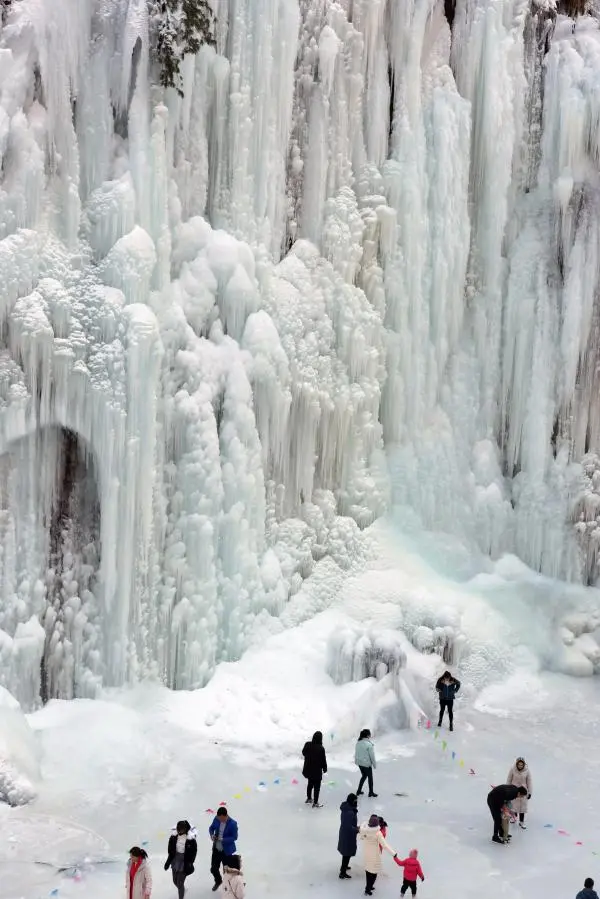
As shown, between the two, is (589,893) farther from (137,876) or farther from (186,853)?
(137,876)

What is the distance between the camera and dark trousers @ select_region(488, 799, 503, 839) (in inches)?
424

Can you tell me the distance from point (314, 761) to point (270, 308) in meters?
7.01

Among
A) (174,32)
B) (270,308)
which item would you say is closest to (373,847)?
(270,308)

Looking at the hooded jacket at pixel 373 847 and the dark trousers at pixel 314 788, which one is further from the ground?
the hooded jacket at pixel 373 847

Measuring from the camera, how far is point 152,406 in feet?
45.1

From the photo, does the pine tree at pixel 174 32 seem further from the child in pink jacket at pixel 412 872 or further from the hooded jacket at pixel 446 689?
the child in pink jacket at pixel 412 872

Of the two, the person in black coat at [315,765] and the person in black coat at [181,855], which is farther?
the person in black coat at [315,765]

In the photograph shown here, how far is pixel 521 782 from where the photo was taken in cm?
1149

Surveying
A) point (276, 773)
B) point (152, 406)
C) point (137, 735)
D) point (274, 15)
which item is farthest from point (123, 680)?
point (274, 15)

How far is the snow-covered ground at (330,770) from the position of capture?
10.1 m

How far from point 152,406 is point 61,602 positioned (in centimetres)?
283

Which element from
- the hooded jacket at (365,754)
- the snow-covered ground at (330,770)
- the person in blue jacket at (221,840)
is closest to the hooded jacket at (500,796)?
the snow-covered ground at (330,770)

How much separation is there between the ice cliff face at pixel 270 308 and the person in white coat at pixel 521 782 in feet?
15.5

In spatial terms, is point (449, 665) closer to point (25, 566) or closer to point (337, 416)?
point (337, 416)
